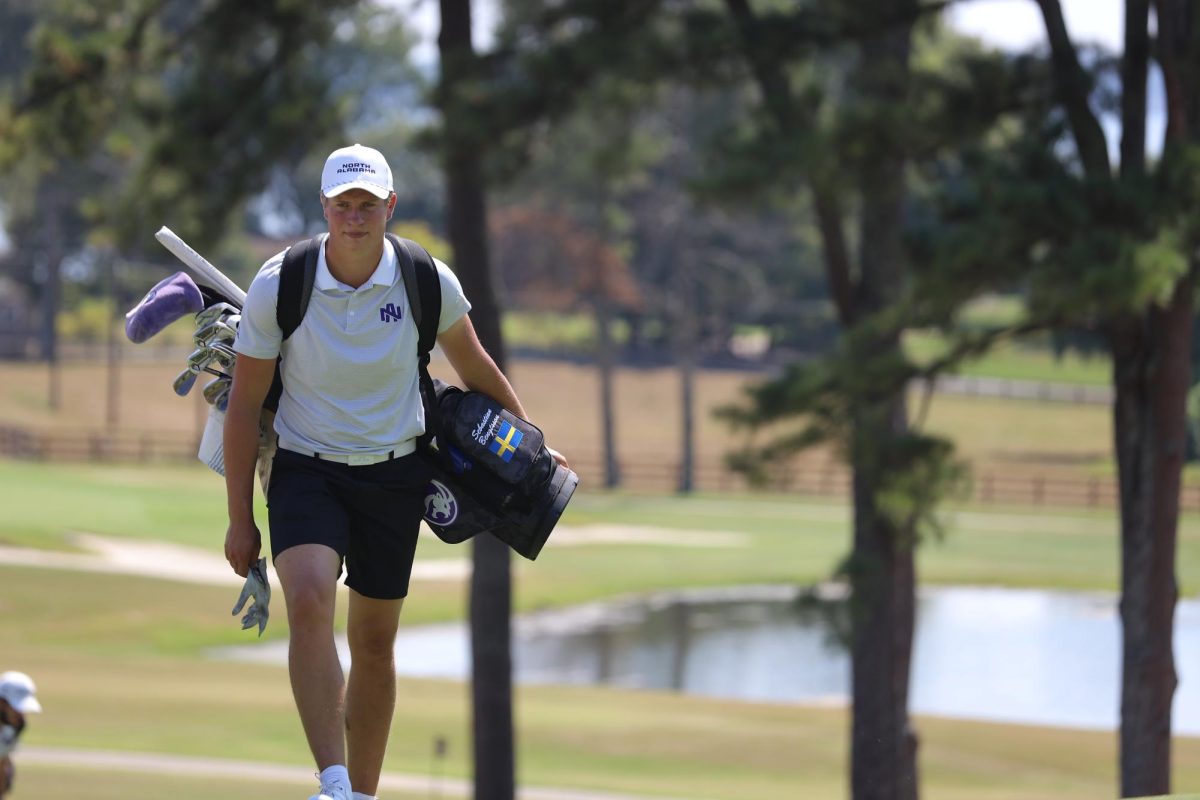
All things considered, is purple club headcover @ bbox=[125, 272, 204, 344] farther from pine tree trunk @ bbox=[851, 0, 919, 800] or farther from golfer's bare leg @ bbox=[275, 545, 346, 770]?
pine tree trunk @ bbox=[851, 0, 919, 800]

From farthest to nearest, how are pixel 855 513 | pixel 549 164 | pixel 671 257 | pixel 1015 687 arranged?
pixel 671 257, pixel 549 164, pixel 1015 687, pixel 855 513

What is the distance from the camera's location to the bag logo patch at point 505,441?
5.52m

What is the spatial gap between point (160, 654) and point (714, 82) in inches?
→ 565

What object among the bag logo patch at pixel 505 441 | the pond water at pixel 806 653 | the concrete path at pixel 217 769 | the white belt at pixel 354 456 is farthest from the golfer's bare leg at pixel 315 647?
the pond water at pixel 806 653

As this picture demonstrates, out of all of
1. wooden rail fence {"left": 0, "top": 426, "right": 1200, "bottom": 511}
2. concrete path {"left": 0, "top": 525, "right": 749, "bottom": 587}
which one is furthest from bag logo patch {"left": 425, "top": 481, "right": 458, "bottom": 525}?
wooden rail fence {"left": 0, "top": 426, "right": 1200, "bottom": 511}

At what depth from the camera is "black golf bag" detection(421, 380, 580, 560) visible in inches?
218

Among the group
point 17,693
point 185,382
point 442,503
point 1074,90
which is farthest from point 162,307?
point 1074,90

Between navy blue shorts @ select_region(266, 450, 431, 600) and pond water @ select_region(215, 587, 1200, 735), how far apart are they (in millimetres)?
15526

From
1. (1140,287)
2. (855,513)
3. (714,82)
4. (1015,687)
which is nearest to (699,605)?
(1015,687)

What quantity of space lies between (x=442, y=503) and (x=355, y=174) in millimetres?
1076

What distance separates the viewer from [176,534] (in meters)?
35.2

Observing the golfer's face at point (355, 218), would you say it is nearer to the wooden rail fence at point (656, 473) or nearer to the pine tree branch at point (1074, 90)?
the pine tree branch at point (1074, 90)

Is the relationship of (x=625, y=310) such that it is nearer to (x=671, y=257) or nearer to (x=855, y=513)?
(x=671, y=257)

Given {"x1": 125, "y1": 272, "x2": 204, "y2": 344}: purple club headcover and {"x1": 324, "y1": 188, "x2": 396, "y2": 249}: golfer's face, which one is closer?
{"x1": 324, "y1": 188, "x2": 396, "y2": 249}: golfer's face
